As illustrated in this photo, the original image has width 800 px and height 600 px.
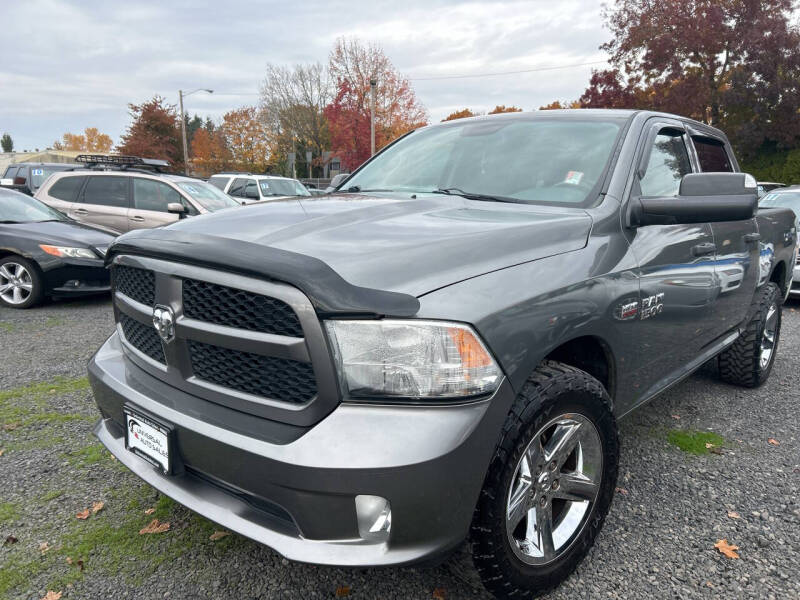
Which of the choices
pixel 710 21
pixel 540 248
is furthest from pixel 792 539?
pixel 710 21

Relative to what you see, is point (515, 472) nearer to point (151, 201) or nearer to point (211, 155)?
point (151, 201)

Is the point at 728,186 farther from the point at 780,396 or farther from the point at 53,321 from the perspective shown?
the point at 53,321

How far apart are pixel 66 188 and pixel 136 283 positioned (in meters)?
8.56

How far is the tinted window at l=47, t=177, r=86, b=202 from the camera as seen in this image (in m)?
9.13

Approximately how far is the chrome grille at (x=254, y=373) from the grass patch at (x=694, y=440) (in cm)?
261

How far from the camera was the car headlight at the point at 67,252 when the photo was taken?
21.3ft

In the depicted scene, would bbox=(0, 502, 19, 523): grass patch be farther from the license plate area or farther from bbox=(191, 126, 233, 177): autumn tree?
bbox=(191, 126, 233, 177): autumn tree

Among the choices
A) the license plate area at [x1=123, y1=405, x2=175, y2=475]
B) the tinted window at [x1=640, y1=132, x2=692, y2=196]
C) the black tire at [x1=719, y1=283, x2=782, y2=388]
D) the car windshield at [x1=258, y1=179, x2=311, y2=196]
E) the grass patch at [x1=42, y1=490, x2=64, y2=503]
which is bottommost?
the grass patch at [x1=42, y1=490, x2=64, y2=503]

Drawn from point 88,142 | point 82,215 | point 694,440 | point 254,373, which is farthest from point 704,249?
point 88,142

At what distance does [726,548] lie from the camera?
2355 mm

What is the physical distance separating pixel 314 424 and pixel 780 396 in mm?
4102

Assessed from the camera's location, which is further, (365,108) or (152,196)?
(365,108)

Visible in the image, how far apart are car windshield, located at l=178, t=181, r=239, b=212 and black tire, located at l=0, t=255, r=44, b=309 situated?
2.86 meters

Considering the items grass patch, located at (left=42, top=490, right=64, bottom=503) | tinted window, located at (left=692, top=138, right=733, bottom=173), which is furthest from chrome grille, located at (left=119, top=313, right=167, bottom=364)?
tinted window, located at (left=692, top=138, right=733, bottom=173)
